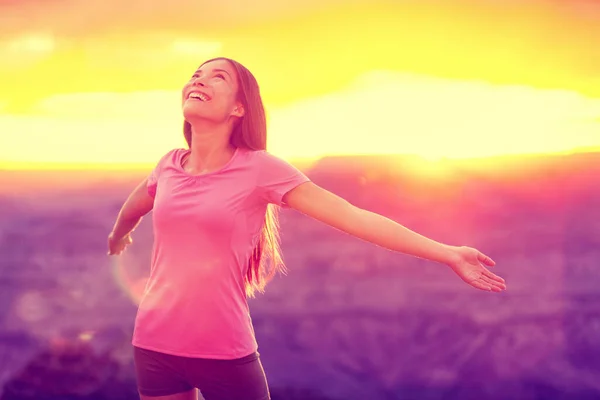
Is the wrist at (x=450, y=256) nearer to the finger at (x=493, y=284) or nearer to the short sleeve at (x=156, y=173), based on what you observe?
the finger at (x=493, y=284)

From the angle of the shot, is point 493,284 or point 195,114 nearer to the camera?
point 493,284

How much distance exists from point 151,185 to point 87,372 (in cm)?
656

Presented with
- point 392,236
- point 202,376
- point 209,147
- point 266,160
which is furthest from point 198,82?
point 202,376

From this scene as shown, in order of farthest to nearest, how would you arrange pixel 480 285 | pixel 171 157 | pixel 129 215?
pixel 129 215 < pixel 171 157 < pixel 480 285

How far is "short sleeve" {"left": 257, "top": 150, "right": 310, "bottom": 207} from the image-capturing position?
220 cm

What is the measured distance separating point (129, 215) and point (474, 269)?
4.76 feet

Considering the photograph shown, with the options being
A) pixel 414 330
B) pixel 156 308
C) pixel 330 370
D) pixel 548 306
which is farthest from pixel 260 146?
pixel 548 306

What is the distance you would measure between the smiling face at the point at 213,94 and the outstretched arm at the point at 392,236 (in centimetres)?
41

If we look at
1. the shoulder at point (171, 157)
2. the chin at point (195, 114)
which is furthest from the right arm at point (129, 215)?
the chin at point (195, 114)

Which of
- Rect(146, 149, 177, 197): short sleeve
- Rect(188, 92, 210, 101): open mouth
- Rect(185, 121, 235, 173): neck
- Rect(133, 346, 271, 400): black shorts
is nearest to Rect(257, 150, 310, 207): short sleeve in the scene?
Rect(185, 121, 235, 173): neck

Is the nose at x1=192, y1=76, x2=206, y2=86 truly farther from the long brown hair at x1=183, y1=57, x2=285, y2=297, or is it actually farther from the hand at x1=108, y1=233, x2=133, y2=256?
the hand at x1=108, y1=233, x2=133, y2=256

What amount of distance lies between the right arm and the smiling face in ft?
1.55

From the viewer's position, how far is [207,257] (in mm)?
2145

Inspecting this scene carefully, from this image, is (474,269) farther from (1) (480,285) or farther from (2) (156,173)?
(2) (156,173)
